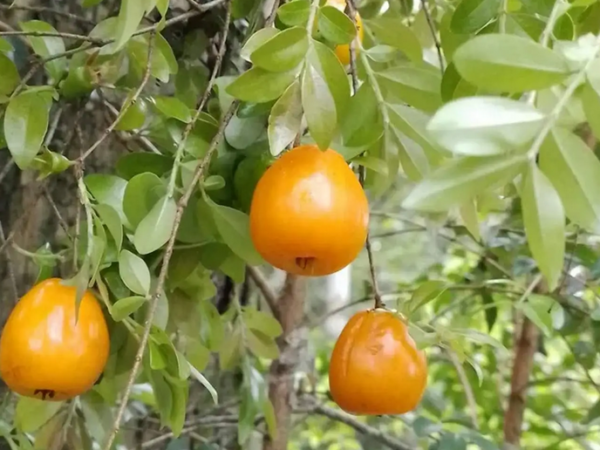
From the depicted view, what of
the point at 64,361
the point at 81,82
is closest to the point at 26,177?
the point at 81,82

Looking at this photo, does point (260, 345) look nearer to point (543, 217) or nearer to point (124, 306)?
Answer: point (124, 306)

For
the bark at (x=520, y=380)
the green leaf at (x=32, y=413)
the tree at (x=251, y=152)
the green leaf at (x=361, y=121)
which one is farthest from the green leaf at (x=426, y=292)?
the bark at (x=520, y=380)

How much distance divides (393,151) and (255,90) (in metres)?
0.16

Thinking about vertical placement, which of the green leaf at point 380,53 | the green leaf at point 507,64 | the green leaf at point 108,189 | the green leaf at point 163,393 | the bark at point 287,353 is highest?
the green leaf at point 507,64

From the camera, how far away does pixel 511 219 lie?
0.97 meters

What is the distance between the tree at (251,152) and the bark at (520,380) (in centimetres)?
10

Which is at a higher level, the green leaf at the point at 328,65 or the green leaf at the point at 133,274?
the green leaf at the point at 328,65

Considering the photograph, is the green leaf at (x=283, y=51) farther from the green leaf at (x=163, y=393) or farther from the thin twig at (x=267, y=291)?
the thin twig at (x=267, y=291)

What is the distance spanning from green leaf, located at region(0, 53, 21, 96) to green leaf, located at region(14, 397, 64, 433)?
260 mm

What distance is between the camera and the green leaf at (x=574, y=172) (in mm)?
295

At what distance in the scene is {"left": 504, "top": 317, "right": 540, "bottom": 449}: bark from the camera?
976mm

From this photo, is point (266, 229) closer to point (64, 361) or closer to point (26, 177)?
point (64, 361)

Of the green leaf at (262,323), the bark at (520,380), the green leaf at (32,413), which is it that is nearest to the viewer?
the green leaf at (32,413)

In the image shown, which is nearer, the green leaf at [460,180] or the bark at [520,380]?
the green leaf at [460,180]
